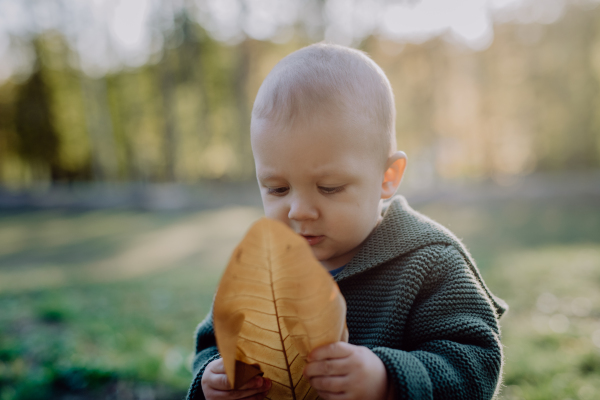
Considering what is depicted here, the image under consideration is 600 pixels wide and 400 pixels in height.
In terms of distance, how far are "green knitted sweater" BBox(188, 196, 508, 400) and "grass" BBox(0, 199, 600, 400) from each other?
1.62 metres

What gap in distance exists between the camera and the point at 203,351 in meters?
1.54

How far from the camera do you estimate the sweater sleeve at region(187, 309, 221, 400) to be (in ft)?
4.33

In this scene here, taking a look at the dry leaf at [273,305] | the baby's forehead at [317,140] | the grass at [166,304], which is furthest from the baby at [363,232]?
the grass at [166,304]

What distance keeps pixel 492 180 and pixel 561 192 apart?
2575 millimetres

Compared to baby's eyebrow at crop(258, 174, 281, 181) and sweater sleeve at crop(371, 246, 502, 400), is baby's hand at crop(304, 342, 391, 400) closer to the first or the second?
sweater sleeve at crop(371, 246, 502, 400)

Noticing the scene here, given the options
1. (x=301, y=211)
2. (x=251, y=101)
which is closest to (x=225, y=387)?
(x=301, y=211)

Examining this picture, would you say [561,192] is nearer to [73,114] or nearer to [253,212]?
[253,212]

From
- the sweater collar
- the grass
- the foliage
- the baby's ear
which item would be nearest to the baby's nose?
the sweater collar

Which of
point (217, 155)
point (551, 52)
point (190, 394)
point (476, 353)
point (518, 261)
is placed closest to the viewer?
point (476, 353)

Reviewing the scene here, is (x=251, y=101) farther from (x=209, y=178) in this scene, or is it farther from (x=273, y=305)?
(x=273, y=305)

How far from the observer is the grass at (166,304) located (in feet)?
8.60

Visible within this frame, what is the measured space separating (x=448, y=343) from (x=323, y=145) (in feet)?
2.06

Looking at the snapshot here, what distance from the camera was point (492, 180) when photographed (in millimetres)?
15828

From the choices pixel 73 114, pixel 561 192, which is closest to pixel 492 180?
pixel 561 192
